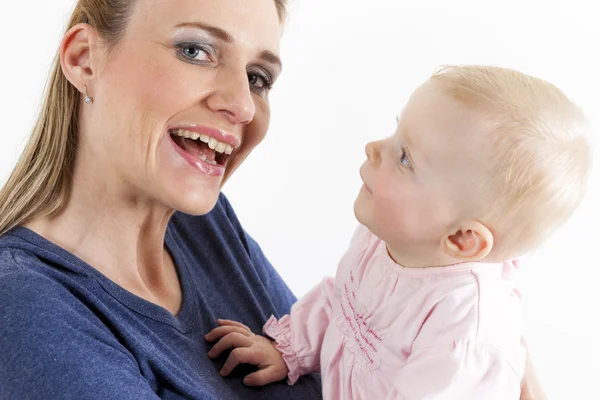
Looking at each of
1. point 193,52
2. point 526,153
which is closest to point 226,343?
point 193,52

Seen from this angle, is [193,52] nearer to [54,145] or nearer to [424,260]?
[54,145]

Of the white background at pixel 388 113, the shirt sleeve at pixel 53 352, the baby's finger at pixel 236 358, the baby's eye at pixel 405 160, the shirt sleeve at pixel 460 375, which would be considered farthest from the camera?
the white background at pixel 388 113

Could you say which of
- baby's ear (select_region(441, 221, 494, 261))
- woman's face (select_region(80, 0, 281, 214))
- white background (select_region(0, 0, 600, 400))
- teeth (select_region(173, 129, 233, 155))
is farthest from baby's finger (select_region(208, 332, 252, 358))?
white background (select_region(0, 0, 600, 400))

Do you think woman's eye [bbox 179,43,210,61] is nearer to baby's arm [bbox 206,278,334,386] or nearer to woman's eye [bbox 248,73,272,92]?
woman's eye [bbox 248,73,272,92]

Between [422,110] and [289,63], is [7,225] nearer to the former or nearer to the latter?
[422,110]

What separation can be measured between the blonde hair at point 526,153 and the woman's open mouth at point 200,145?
1.67ft

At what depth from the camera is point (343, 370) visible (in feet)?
5.95

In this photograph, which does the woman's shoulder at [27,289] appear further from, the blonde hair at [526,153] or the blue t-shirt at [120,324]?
the blonde hair at [526,153]

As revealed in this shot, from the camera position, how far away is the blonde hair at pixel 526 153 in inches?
62.5

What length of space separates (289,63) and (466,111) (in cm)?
198

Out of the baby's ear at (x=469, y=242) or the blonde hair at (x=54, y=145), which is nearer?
the baby's ear at (x=469, y=242)

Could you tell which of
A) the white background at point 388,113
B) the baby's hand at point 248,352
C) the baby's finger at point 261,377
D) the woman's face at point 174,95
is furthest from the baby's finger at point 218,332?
the white background at point 388,113

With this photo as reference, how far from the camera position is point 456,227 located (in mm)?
1690

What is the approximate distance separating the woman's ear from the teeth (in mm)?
236
